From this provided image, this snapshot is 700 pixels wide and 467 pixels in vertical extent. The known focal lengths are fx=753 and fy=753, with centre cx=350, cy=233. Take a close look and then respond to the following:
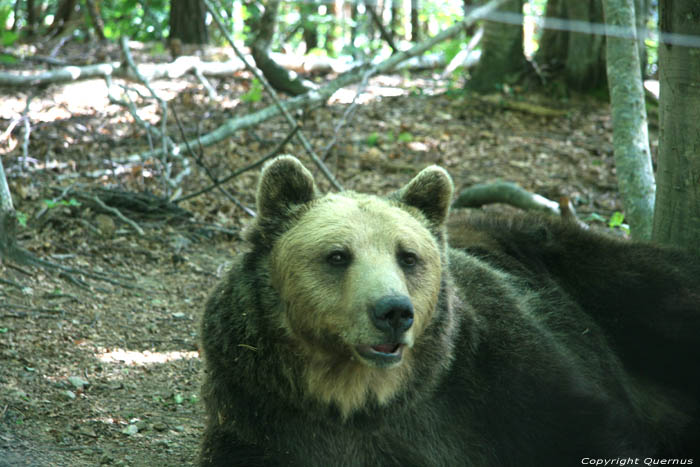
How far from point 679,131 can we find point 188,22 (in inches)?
507

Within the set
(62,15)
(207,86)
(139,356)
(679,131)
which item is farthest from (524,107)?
(62,15)

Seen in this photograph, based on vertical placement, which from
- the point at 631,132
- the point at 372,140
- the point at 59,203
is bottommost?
the point at 372,140

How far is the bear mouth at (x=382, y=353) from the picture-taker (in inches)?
131

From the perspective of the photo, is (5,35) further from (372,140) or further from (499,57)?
(499,57)

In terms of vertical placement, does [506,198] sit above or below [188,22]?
below

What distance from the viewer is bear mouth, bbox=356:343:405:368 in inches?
131

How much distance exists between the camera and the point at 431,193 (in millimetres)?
4141

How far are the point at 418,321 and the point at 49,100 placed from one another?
904 centimetres

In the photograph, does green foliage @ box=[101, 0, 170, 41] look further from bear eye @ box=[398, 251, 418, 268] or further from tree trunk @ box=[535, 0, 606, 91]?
bear eye @ box=[398, 251, 418, 268]

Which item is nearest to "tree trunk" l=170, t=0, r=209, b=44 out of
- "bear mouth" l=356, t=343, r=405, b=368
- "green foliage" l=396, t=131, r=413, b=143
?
"green foliage" l=396, t=131, r=413, b=143

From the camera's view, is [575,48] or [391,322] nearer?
[391,322]

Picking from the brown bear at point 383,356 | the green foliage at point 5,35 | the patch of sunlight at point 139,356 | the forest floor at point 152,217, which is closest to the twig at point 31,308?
the forest floor at point 152,217

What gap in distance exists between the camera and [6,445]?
4.10 m

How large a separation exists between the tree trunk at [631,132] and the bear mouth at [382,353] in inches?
146
